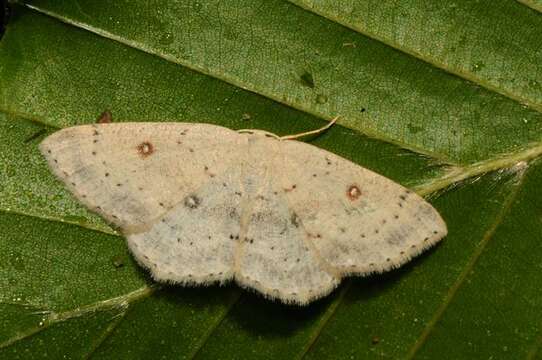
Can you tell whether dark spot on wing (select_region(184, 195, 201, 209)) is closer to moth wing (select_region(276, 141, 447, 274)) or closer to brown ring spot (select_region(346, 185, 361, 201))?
moth wing (select_region(276, 141, 447, 274))

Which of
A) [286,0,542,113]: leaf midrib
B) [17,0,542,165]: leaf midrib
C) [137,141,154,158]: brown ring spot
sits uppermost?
[286,0,542,113]: leaf midrib

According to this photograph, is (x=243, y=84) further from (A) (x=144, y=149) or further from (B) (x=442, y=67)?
(B) (x=442, y=67)

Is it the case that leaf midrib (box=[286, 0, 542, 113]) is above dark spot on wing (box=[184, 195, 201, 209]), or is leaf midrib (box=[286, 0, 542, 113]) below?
above

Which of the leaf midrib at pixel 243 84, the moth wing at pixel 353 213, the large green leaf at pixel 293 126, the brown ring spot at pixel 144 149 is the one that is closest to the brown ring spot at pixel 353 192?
the moth wing at pixel 353 213

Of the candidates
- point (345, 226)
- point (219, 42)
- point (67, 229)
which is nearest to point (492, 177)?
point (345, 226)

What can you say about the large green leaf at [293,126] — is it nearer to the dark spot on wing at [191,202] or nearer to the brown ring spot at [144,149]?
the brown ring spot at [144,149]

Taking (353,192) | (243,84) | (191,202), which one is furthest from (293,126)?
(191,202)

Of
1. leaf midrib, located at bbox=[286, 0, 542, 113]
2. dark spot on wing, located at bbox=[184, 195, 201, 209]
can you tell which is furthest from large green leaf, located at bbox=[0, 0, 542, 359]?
dark spot on wing, located at bbox=[184, 195, 201, 209]
